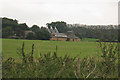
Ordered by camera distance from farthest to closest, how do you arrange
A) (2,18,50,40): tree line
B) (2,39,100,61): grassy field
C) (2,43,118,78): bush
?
(2,39,100,61): grassy field
(2,18,50,40): tree line
(2,43,118,78): bush

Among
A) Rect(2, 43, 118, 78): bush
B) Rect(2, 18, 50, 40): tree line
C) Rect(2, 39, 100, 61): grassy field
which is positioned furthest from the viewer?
Rect(2, 39, 100, 61): grassy field

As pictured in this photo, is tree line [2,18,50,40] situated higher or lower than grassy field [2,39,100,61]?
higher

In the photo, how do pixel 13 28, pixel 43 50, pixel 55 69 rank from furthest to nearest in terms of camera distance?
pixel 43 50 < pixel 13 28 < pixel 55 69

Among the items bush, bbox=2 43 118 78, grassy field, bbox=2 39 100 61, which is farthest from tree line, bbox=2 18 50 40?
bush, bbox=2 43 118 78

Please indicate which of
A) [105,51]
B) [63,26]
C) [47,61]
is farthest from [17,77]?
[63,26]

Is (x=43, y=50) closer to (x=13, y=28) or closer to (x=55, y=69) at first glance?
(x=13, y=28)

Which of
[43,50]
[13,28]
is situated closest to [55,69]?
[13,28]

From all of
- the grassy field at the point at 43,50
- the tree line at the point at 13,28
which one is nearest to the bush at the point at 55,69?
the grassy field at the point at 43,50

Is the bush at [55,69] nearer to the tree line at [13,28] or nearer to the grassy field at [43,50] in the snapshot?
the grassy field at [43,50]

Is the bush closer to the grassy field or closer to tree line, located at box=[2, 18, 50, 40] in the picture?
the grassy field

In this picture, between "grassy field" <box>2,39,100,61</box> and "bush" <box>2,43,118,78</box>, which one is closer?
"bush" <box>2,43,118,78</box>

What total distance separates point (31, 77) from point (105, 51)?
1.66 meters

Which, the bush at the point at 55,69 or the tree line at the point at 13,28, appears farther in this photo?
the tree line at the point at 13,28

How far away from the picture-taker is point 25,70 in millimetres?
3084
